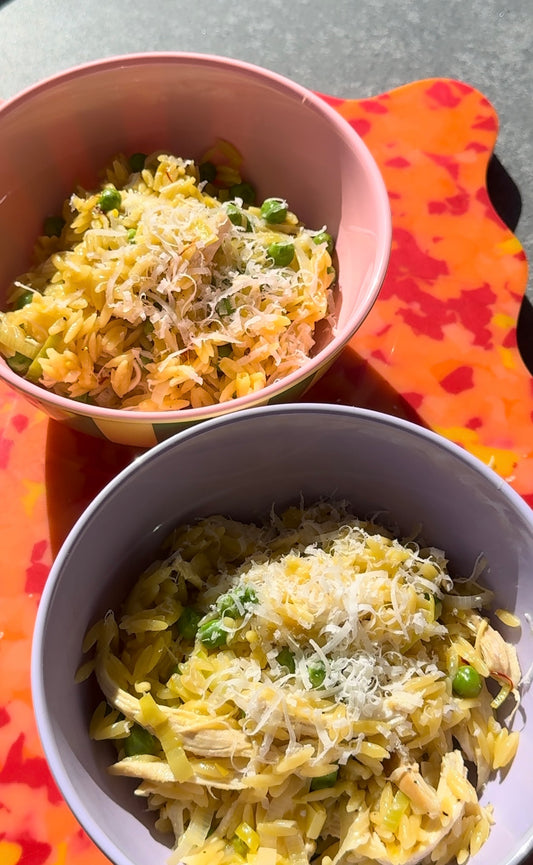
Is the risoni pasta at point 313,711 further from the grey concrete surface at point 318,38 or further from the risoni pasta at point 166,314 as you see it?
the grey concrete surface at point 318,38

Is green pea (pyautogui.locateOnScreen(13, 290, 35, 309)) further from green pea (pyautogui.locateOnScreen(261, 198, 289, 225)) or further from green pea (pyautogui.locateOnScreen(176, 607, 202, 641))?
green pea (pyautogui.locateOnScreen(176, 607, 202, 641))

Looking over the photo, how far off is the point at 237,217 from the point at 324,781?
0.94 metres

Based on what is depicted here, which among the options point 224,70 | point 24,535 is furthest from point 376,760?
point 224,70

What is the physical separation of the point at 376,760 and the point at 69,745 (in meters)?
0.38

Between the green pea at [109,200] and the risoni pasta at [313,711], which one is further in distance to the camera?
the green pea at [109,200]

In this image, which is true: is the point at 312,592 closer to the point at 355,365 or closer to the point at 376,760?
the point at 376,760

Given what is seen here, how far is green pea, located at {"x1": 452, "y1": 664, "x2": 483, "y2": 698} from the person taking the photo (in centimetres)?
104

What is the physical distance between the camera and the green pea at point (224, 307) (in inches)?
51.8

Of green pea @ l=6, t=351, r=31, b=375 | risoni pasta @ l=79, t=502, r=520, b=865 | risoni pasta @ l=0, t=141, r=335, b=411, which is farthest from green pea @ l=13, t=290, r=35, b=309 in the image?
risoni pasta @ l=79, t=502, r=520, b=865

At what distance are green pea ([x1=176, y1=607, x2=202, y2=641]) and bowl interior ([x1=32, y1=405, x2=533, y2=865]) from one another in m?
0.11

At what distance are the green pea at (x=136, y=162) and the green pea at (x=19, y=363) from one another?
0.48 metres

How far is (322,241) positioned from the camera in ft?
4.74

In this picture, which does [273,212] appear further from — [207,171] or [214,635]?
[214,635]

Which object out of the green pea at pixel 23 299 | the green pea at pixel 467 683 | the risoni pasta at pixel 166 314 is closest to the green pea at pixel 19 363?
the risoni pasta at pixel 166 314
